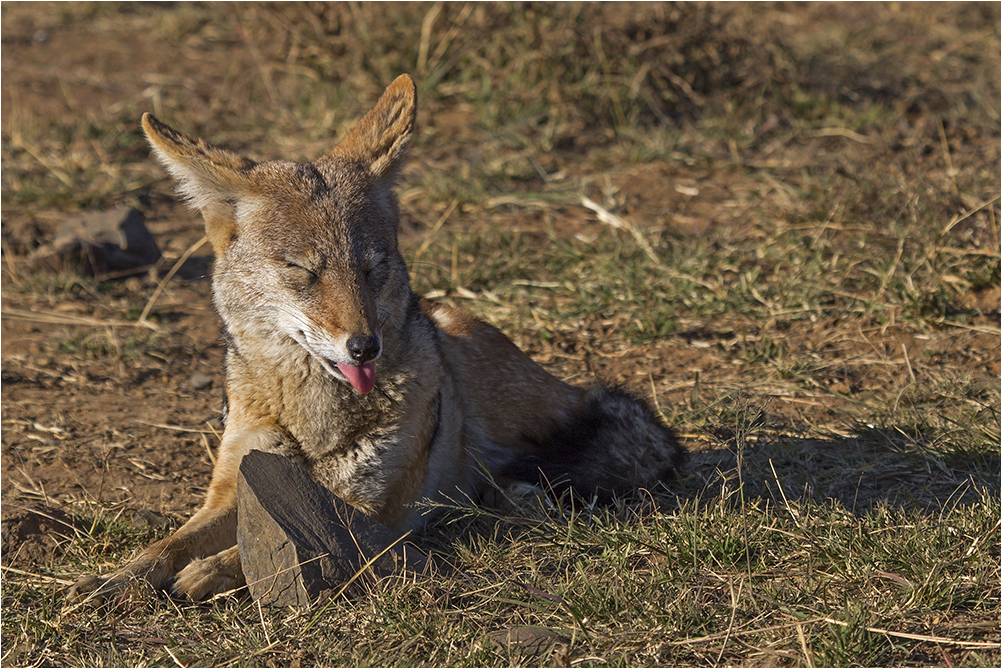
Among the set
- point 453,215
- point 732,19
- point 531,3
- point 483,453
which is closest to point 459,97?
point 531,3

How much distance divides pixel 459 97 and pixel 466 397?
17.5 ft

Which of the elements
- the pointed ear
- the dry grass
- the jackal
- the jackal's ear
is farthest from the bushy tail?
the pointed ear

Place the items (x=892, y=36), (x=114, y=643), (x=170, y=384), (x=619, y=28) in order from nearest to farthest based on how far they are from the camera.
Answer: (x=114, y=643) → (x=170, y=384) → (x=619, y=28) → (x=892, y=36)

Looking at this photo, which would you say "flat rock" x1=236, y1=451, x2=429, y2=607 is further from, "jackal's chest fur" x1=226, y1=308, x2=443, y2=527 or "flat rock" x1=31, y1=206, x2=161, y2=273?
"flat rock" x1=31, y1=206, x2=161, y2=273

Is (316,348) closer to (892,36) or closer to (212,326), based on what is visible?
(212,326)

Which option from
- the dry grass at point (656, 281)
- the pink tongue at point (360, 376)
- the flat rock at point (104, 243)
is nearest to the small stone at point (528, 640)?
the dry grass at point (656, 281)

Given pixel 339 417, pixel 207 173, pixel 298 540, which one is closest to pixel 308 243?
pixel 207 173

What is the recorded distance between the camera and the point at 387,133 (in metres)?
4.38

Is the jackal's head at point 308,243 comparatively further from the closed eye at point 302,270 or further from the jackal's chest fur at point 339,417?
the jackal's chest fur at point 339,417

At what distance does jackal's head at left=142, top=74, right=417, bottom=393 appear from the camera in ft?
12.4

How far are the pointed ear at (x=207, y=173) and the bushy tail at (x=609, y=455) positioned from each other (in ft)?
→ 6.12

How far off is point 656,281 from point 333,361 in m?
3.56

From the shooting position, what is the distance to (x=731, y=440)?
17.1 feet

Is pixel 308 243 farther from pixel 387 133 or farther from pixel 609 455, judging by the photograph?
pixel 609 455
